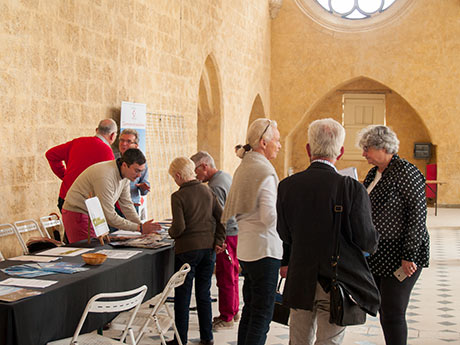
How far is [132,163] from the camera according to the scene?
449 centimetres

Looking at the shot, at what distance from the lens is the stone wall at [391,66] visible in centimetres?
1511

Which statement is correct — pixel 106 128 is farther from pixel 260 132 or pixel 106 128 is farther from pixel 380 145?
pixel 380 145

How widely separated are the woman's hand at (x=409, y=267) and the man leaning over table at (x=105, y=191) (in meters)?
1.92

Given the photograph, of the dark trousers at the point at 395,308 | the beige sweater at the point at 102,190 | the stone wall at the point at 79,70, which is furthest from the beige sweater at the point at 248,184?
the stone wall at the point at 79,70

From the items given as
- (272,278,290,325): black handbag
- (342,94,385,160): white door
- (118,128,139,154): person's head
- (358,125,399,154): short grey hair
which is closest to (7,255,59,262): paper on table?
(272,278,290,325): black handbag

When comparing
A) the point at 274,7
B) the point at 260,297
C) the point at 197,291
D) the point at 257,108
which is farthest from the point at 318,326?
the point at 274,7

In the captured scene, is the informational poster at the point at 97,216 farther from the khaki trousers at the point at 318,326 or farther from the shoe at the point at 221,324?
the khaki trousers at the point at 318,326

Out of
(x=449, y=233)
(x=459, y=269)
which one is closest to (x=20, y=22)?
(x=459, y=269)

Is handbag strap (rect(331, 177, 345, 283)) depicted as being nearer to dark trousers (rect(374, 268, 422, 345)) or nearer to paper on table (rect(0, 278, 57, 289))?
dark trousers (rect(374, 268, 422, 345))

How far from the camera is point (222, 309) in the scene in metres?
5.12

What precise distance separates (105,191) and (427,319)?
3.11 m

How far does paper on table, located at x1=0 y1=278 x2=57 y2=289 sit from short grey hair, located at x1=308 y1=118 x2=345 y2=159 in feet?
5.06

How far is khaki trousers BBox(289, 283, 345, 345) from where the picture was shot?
2820 millimetres

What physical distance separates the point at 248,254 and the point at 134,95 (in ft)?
16.0
